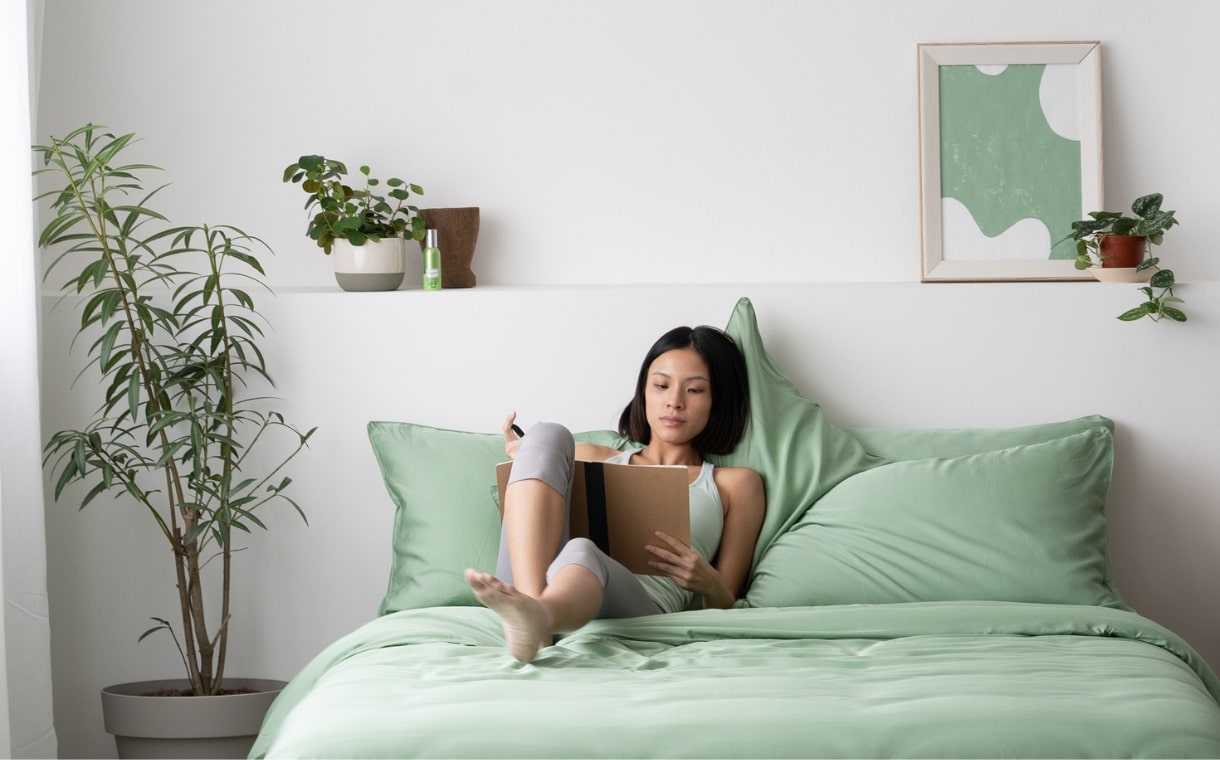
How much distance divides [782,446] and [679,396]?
0.26 m

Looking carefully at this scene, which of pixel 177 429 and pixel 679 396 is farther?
pixel 177 429

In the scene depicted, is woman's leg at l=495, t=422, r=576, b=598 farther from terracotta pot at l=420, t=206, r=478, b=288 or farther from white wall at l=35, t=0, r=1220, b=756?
terracotta pot at l=420, t=206, r=478, b=288

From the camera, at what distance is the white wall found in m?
2.97

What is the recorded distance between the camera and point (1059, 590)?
2.48 meters

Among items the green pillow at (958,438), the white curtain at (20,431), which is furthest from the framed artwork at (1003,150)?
the white curtain at (20,431)

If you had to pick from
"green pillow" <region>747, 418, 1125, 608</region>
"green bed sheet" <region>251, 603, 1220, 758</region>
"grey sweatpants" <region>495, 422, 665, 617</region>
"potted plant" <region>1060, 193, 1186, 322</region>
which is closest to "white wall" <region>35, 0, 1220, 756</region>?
"potted plant" <region>1060, 193, 1186, 322</region>

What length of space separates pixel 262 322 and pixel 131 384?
397 millimetres

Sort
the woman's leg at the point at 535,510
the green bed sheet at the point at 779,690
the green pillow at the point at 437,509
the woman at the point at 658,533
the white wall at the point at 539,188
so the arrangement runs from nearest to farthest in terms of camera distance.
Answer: the green bed sheet at the point at 779,690, the woman at the point at 658,533, the woman's leg at the point at 535,510, the green pillow at the point at 437,509, the white wall at the point at 539,188

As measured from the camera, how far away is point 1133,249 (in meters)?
2.92

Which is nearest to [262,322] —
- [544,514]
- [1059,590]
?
[544,514]

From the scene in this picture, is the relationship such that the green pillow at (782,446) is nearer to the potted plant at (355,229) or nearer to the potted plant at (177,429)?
the potted plant at (355,229)

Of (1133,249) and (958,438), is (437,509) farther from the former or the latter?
(1133,249)

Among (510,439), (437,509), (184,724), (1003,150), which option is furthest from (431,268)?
(1003,150)

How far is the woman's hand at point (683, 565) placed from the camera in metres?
2.42
